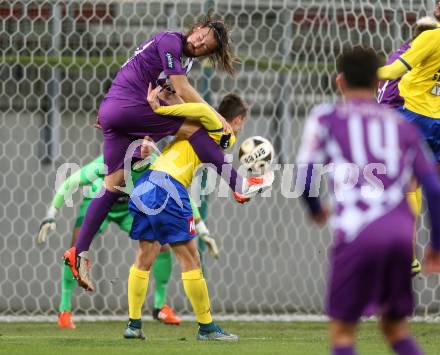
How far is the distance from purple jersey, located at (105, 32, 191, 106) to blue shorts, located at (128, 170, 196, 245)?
49cm

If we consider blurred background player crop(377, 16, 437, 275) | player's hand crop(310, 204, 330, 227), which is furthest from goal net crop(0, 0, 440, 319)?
player's hand crop(310, 204, 330, 227)

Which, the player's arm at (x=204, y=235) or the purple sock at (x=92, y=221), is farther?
the player's arm at (x=204, y=235)

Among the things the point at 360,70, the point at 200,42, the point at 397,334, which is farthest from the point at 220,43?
the point at 397,334

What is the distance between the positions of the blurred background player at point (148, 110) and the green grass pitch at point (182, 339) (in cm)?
54

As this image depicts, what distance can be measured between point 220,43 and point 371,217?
118 inches

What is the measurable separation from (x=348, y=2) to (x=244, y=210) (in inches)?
76.3

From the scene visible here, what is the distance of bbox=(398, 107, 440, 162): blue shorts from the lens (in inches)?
269

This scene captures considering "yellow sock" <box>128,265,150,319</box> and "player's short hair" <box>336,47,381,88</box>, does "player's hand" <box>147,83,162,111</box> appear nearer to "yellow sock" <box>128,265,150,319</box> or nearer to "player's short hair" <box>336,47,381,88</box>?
"yellow sock" <box>128,265,150,319</box>

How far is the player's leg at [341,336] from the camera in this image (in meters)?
3.61

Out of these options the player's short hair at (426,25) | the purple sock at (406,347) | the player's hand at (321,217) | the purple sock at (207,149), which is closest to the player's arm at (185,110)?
the purple sock at (207,149)

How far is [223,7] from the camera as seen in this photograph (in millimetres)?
8828

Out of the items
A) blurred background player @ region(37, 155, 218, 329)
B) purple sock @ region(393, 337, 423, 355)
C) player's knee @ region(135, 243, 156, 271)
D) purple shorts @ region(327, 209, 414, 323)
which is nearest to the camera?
purple shorts @ region(327, 209, 414, 323)

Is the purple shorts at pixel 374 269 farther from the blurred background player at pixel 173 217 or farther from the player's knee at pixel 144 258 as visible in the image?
the player's knee at pixel 144 258

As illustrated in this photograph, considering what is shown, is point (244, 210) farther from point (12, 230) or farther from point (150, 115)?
point (150, 115)
